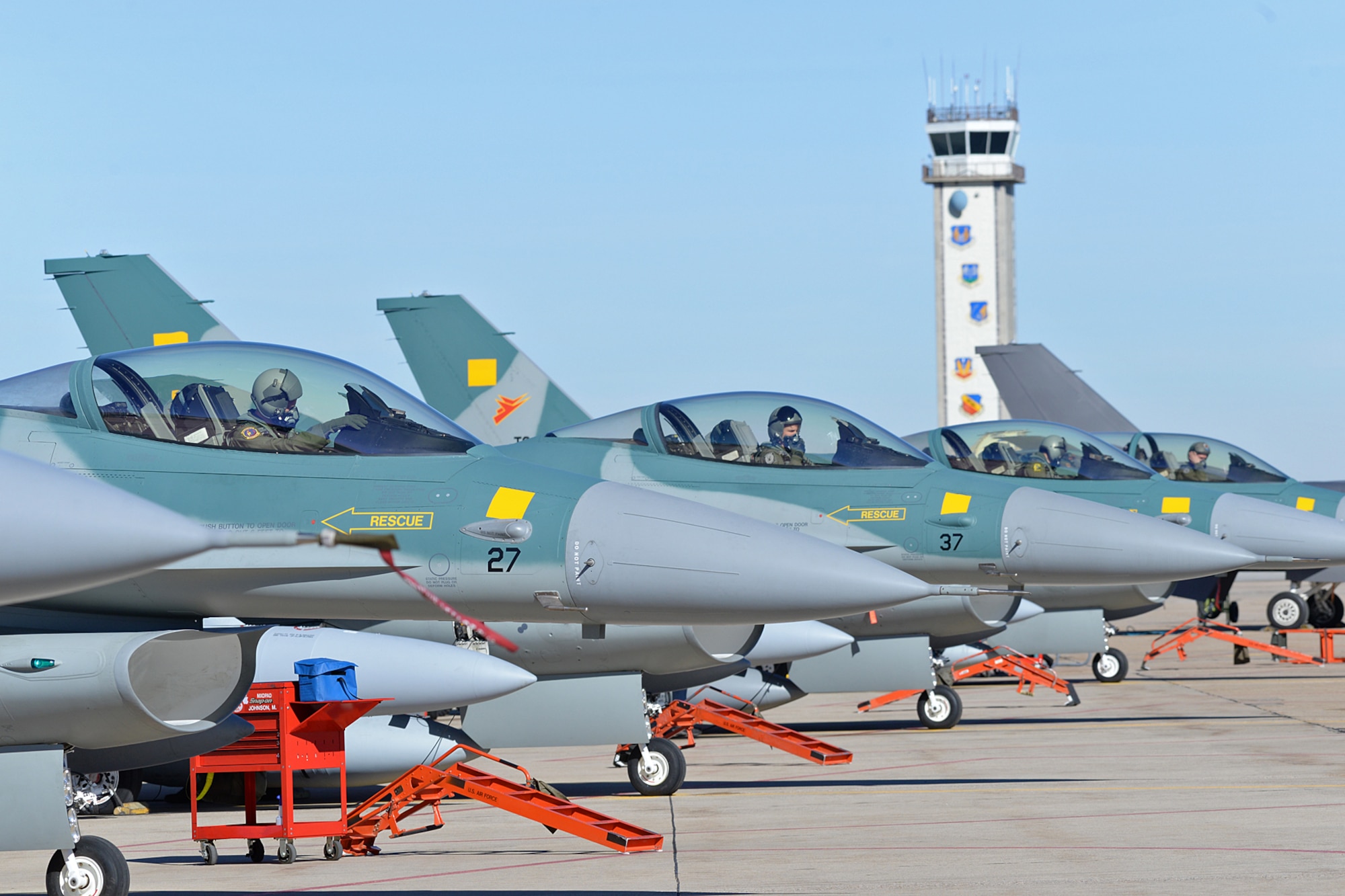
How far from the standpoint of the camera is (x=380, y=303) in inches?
845

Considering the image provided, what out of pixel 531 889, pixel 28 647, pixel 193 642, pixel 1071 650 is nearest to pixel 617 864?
pixel 531 889

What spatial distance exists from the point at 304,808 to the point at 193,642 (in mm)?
4911

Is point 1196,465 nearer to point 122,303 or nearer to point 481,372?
point 481,372

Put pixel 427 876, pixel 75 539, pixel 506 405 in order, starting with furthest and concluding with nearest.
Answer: pixel 506 405, pixel 427 876, pixel 75 539

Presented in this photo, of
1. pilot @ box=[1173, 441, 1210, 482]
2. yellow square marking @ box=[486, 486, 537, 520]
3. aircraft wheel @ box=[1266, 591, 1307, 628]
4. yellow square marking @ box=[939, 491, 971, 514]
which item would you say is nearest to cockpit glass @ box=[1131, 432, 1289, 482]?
pilot @ box=[1173, 441, 1210, 482]

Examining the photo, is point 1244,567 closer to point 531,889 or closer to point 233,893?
point 531,889

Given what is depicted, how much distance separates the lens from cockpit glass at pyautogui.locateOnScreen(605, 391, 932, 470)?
13781 mm

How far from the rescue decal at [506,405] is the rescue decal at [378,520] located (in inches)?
451

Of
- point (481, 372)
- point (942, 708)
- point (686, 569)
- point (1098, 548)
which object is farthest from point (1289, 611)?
point (686, 569)

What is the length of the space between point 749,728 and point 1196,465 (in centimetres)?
1031

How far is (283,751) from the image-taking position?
10320mm

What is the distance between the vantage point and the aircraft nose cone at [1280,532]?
19.7 meters

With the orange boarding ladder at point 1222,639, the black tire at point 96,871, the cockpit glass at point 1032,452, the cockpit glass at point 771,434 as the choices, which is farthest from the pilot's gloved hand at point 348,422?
the orange boarding ladder at point 1222,639

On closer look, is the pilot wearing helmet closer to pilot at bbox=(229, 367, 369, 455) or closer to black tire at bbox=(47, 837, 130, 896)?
pilot at bbox=(229, 367, 369, 455)
